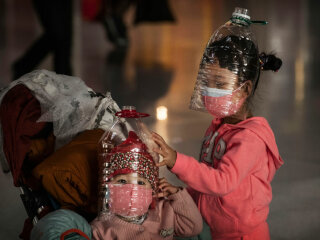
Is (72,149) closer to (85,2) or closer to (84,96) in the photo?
(84,96)

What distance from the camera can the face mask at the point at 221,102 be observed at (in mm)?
2133

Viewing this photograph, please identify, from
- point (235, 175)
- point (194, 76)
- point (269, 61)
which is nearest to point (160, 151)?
point (235, 175)

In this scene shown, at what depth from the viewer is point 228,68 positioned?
2133 mm

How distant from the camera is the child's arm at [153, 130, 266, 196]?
6.52 feet

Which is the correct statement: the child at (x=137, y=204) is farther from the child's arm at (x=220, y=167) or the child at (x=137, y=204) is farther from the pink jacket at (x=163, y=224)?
the child's arm at (x=220, y=167)

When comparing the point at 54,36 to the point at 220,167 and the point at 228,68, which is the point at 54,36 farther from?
the point at 220,167

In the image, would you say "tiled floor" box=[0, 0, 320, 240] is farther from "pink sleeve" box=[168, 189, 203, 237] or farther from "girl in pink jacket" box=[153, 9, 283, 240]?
"pink sleeve" box=[168, 189, 203, 237]

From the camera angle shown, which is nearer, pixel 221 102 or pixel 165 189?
pixel 221 102

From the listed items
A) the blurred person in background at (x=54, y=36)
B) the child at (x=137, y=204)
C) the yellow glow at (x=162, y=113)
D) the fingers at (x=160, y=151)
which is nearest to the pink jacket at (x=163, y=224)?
the child at (x=137, y=204)

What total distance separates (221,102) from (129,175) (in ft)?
1.46

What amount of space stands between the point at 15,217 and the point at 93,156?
39.5 inches

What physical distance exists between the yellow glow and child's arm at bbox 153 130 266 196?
258cm

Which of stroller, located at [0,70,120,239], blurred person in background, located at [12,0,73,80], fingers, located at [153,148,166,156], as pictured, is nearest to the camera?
fingers, located at [153,148,166,156]

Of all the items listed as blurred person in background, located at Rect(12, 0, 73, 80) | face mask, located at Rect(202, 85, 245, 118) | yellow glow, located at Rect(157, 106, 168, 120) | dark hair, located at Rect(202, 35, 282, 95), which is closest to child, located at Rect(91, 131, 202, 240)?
face mask, located at Rect(202, 85, 245, 118)
